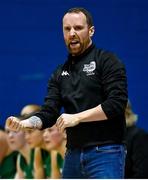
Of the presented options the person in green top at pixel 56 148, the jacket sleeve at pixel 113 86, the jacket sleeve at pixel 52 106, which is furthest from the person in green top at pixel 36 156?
the jacket sleeve at pixel 113 86

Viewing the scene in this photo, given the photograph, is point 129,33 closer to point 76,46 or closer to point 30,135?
point 30,135

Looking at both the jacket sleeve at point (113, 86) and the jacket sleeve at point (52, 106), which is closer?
the jacket sleeve at point (113, 86)

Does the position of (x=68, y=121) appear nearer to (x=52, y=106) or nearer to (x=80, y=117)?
(x=80, y=117)

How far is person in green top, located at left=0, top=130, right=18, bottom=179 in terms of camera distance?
18.5 feet

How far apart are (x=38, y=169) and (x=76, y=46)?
2.74 meters

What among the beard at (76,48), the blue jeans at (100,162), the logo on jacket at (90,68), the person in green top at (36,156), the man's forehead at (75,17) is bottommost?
the blue jeans at (100,162)

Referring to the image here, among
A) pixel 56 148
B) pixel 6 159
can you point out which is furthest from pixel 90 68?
pixel 6 159

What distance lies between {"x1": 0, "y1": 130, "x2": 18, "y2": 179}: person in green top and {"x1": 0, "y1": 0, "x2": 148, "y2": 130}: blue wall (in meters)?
0.26

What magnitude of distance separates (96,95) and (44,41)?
341cm

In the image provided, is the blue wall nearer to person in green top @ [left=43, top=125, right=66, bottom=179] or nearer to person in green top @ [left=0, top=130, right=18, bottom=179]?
person in green top @ [left=0, top=130, right=18, bottom=179]

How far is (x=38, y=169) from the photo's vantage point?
5.28 m

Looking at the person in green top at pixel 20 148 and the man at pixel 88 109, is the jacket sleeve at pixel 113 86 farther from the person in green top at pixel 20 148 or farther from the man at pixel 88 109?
the person in green top at pixel 20 148

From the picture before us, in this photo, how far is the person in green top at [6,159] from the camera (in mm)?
5637

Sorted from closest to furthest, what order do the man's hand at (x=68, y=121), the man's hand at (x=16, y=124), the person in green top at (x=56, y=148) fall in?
1. the man's hand at (x=68, y=121)
2. the man's hand at (x=16, y=124)
3. the person in green top at (x=56, y=148)
